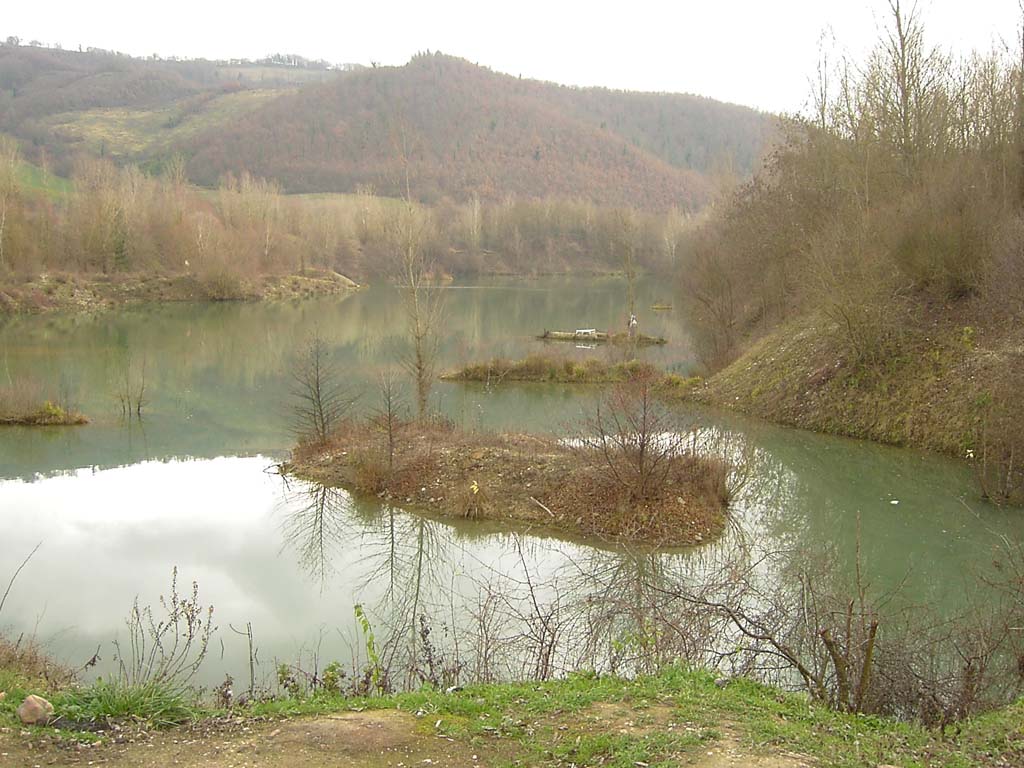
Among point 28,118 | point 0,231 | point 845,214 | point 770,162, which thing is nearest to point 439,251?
point 0,231

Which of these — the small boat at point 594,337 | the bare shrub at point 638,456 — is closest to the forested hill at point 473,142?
the small boat at point 594,337

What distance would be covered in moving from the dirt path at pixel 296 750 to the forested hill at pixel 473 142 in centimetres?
12361

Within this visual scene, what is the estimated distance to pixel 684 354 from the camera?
37.7m

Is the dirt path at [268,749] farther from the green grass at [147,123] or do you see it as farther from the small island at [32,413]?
the green grass at [147,123]

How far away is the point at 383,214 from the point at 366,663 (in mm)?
92733

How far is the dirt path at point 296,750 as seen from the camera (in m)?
5.30

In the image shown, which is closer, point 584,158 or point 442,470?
point 442,470

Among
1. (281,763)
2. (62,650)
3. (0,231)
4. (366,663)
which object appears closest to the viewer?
(281,763)

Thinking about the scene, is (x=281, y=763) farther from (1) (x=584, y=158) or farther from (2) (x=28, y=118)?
(2) (x=28, y=118)

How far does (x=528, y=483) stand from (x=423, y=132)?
142483mm

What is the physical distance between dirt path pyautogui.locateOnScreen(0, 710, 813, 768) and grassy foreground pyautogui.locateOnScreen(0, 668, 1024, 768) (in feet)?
0.04

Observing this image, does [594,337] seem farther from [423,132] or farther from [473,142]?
[423,132]

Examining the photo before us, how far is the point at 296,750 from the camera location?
5.57 m

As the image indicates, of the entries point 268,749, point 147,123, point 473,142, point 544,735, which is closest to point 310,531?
point 268,749
